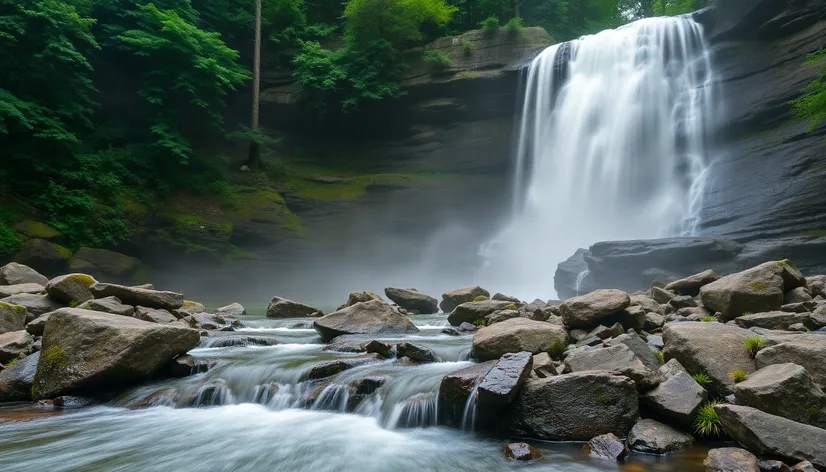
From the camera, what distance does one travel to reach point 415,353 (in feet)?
21.0

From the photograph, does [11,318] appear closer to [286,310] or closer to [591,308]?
[286,310]

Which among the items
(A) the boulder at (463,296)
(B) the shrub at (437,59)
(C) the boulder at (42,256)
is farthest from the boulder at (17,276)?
(B) the shrub at (437,59)

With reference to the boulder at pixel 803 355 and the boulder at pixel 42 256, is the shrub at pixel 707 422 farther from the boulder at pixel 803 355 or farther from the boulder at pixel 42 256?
the boulder at pixel 42 256

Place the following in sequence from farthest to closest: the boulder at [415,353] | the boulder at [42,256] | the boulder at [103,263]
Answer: the boulder at [103,263]
the boulder at [42,256]
the boulder at [415,353]

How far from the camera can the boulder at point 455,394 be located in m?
4.66

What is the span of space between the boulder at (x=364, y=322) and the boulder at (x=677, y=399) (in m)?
4.96

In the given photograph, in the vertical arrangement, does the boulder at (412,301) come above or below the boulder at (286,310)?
above

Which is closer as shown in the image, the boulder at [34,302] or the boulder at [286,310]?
the boulder at [34,302]

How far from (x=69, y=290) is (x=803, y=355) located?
1049 cm

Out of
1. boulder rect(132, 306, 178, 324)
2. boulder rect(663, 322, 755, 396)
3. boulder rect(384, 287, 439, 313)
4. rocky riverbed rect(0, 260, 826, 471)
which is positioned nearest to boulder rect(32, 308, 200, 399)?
rocky riverbed rect(0, 260, 826, 471)

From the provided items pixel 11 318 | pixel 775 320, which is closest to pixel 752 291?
pixel 775 320

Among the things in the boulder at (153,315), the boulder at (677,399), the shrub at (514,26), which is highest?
the shrub at (514,26)

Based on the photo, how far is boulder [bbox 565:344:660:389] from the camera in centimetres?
428

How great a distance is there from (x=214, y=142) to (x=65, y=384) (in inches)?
839
